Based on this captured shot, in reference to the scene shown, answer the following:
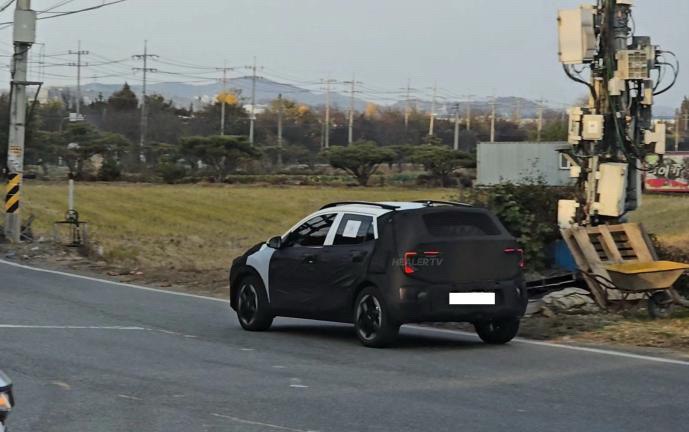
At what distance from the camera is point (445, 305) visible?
40.9ft

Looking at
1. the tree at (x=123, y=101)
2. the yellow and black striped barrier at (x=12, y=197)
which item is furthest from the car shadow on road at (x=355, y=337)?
the tree at (x=123, y=101)

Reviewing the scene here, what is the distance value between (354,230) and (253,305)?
1992mm

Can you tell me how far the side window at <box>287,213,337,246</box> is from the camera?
45.0ft

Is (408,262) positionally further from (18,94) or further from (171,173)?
(171,173)

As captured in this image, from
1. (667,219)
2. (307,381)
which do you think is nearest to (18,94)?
(307,381)

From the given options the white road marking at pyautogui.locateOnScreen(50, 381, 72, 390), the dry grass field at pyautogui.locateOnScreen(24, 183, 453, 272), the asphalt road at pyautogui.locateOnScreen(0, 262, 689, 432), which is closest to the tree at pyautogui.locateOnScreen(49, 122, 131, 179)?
the dry grass field at pyautogui.locateOnScreen(24, 183, 453, 272)

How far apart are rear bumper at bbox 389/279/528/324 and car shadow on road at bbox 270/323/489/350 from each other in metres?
0.51

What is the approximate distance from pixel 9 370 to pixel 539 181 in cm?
1278

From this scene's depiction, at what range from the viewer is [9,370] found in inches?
420

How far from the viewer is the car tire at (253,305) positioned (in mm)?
14328

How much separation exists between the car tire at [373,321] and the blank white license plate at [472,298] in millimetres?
670

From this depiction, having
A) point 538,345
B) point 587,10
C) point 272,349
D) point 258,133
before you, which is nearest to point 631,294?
point 538,345

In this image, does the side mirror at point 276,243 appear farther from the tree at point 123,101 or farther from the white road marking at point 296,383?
the tree at point 123,101

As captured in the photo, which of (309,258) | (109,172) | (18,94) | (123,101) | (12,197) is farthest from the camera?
(123,101)
